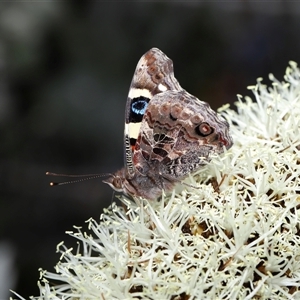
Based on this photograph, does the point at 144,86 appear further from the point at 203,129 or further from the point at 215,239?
the point at 215,239

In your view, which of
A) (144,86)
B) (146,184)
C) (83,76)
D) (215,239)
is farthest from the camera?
(83,76)

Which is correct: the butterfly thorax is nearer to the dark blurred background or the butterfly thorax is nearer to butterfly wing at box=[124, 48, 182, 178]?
butterfly wing at box=[124, 48, 182, 178]

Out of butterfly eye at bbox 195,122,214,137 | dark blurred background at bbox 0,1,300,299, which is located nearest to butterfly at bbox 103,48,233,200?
butterfly eye at bbox 195,122,214,137

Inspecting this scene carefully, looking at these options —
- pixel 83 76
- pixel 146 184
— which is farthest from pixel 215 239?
A: pixel 83 76

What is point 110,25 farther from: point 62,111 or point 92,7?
Answer: point 62,111

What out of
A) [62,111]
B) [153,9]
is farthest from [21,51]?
[153,9]

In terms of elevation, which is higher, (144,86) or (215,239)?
(144,86)
